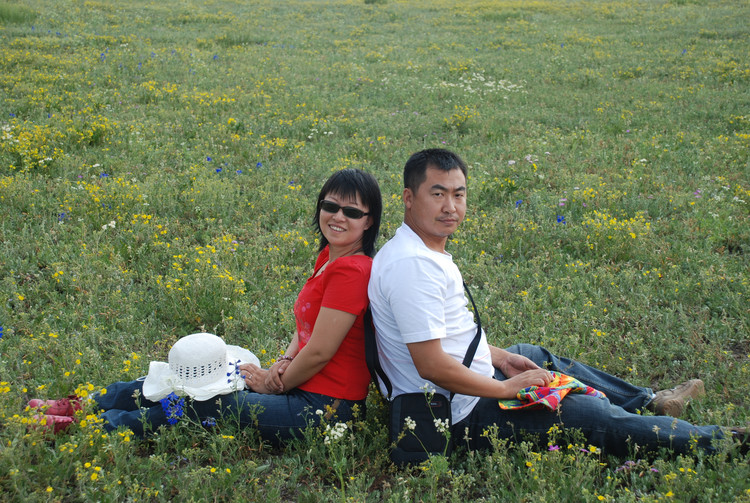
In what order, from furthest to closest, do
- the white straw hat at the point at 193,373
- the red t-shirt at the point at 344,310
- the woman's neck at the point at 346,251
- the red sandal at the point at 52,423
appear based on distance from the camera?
the woman's neck at the point at 346,251, the white straw hat at the point at 193,373, the red t-shirt at the point at 344,310, the red sandal at the point at 52,423

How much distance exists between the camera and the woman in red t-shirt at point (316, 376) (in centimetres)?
324

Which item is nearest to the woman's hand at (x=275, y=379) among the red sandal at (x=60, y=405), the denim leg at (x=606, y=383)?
the red sandal at (x=60, y=405)

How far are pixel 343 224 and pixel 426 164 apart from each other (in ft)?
1.88

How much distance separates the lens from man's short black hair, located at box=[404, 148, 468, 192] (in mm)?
3273

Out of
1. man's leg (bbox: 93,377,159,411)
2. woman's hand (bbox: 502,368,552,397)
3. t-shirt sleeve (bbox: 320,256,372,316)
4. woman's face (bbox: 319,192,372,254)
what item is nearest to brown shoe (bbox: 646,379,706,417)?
woman's hand (bbox: 502,368,552,397)

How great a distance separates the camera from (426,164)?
329 cm

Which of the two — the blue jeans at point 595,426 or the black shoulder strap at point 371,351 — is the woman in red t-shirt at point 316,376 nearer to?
the black shoulder strap at point 371,351

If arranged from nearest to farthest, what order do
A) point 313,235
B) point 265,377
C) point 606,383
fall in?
point 265,377 → point 606,383 → point 313,235

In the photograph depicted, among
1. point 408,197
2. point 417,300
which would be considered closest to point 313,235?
point 408,197

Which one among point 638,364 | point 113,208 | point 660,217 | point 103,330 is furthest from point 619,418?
point 113,208

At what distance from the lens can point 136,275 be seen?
210 inches

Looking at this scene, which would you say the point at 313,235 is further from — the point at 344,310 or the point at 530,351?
the point at 344,310

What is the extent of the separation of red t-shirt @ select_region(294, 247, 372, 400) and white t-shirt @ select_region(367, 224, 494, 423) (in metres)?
0.09

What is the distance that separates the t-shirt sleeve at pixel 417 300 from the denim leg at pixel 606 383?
120 centimetres
